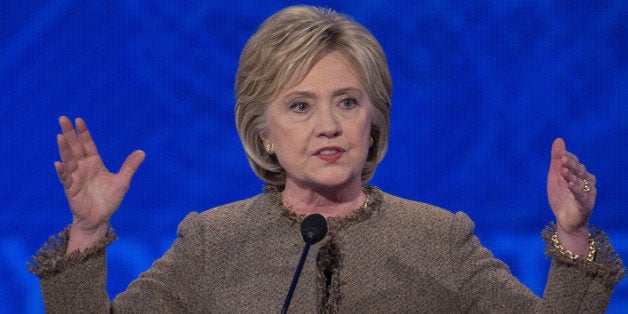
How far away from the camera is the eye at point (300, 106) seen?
6.64 ft

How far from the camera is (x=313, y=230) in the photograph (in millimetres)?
1719

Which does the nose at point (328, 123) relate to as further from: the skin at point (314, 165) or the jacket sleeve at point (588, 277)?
the jacket sleeve at point (588, 277)

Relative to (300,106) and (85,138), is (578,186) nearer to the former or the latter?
(300,106)

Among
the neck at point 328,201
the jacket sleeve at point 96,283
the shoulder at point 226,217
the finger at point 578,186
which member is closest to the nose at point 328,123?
the neck at point 328,201

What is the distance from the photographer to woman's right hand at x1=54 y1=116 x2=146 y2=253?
1819 millimetres

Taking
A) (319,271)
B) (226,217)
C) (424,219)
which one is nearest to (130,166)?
(226,217)

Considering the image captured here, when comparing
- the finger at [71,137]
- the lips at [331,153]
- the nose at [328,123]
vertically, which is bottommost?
the finger at [71,137]

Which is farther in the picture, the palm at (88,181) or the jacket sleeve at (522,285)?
the palm at (88,181)

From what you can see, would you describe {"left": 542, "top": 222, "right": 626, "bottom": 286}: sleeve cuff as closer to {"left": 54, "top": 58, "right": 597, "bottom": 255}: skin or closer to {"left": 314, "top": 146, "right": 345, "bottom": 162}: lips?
{"left": 54, "top": 58, "right": 597, "bottom": 255}: skin

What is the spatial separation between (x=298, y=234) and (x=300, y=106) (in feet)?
0.95

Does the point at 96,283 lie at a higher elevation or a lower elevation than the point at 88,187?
lower

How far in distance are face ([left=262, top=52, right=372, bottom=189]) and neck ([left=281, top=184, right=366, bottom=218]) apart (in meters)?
0.05

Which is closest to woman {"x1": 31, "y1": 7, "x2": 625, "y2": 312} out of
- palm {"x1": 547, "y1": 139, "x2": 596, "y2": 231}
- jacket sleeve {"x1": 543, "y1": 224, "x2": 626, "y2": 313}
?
jacket sleeve {"x1": 543, "y1": 224, "x2": 626, "y2": 313}

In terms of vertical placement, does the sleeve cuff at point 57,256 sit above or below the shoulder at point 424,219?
below
